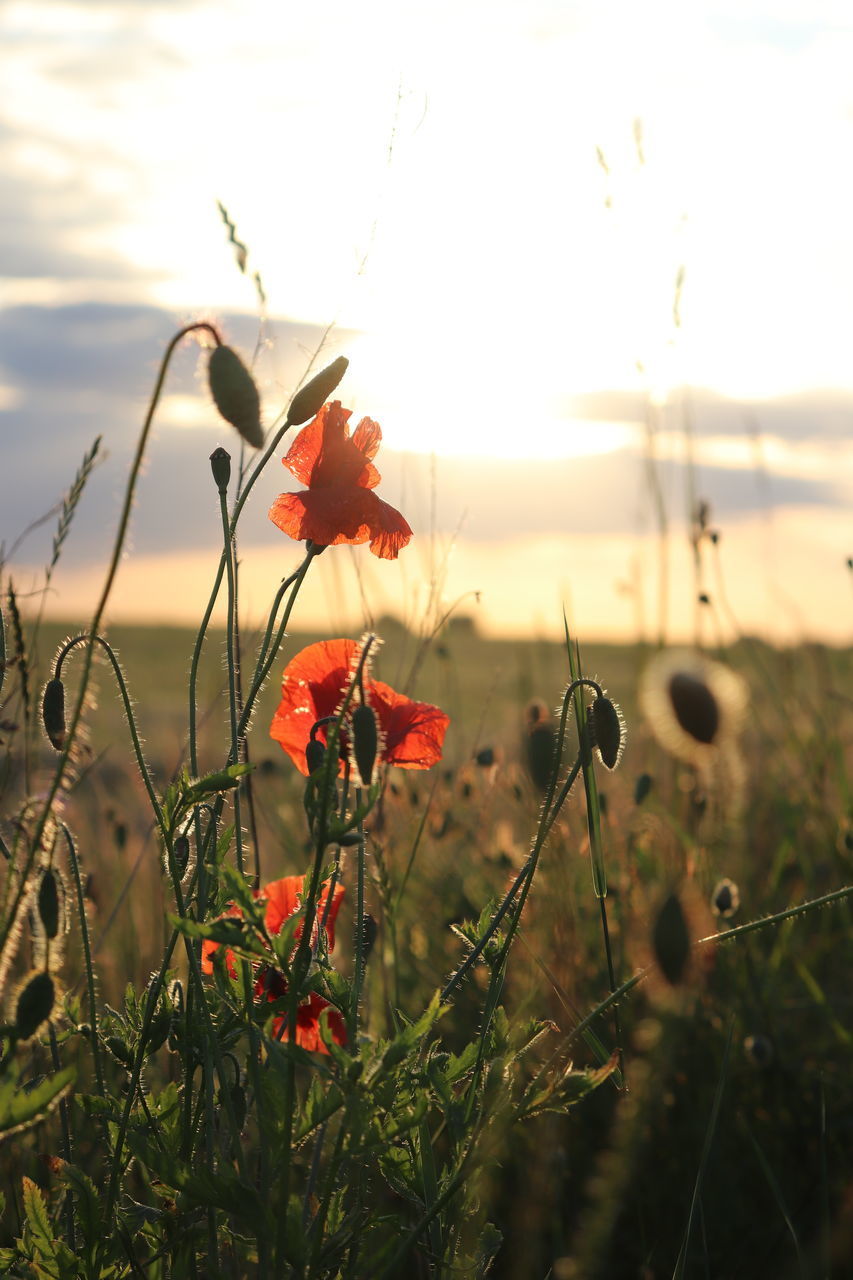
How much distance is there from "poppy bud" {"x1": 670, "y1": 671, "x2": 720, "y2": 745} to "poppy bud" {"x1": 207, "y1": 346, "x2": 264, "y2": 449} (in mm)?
711

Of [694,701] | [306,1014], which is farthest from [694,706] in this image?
[306,1014]

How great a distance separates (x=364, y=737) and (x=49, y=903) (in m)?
0.47

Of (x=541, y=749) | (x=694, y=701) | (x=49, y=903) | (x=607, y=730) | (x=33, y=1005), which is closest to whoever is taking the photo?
(x=694, y=701)

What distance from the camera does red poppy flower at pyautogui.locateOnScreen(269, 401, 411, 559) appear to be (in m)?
1.81

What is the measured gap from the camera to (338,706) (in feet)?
6.25

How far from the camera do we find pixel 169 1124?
5.53 feet

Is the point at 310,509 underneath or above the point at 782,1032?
above

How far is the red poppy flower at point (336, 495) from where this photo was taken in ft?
5.92

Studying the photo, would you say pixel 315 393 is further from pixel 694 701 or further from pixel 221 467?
pixel 694 701

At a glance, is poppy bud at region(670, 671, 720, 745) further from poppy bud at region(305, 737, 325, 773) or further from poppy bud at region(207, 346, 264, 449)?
poppy bud at region(207, 346, 264, 449)

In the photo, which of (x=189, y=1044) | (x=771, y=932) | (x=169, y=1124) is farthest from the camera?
(x=771, y=932)

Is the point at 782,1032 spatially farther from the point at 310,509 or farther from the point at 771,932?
the point at 310,509

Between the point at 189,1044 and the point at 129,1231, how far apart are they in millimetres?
313

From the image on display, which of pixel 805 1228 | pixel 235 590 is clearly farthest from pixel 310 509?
pixel 805 1228
